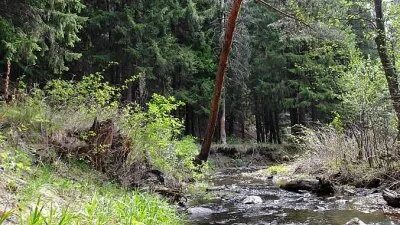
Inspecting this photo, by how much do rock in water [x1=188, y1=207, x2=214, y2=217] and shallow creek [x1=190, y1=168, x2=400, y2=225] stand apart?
5cm

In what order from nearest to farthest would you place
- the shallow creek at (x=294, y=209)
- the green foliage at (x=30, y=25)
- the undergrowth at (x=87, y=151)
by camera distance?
the undergrowth at (x=87, y=151) → the shallow creek at (x=294, y=209) → the green foliage at (x=30, y=25)

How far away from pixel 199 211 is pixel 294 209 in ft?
6.65

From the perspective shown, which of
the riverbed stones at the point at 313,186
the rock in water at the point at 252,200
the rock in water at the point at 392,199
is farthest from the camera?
the riverbed stones at the point at 313,186

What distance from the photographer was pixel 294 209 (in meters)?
9.48

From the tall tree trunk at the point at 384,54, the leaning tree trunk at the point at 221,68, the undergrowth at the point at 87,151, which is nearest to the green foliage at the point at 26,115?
the undergrowth at the point at 87,151

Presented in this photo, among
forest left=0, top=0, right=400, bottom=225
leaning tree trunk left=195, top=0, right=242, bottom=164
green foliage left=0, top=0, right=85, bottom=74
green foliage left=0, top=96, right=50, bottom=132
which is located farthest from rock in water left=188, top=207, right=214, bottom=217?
green foliage left=0, top=0, right=85, bottom=74

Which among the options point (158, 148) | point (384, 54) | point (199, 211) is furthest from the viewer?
point (384, 54)

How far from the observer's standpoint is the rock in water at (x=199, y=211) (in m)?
8.82

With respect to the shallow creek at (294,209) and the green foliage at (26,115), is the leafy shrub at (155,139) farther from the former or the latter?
the green foliage at (26,115)

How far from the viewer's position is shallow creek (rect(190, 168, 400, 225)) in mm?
8156

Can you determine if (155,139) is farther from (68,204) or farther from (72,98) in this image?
(68,204)

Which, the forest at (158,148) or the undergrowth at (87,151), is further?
the forest at (158,148)

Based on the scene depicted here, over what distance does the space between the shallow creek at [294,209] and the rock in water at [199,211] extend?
0.05m

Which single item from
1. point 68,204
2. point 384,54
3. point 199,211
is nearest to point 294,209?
point 199,211
